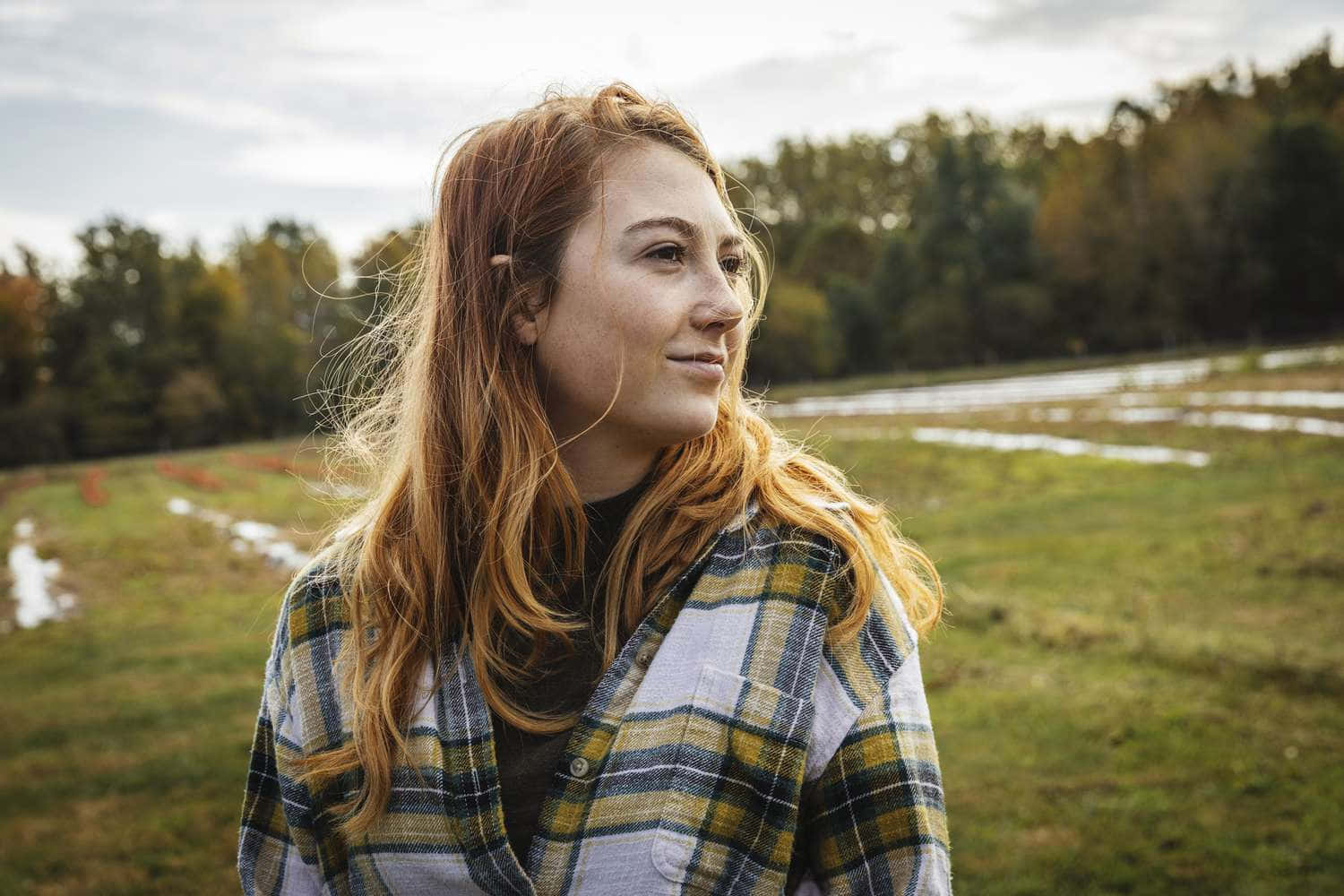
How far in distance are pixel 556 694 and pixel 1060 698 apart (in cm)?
468

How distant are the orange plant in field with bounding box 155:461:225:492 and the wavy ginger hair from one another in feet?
80.4

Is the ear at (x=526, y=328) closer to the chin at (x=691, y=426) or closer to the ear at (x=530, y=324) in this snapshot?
the ear at (x=530, y=324)

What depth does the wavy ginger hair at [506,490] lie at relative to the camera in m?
1.69

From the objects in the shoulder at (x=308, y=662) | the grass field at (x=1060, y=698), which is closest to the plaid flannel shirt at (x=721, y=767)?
the shoulder at (x=308, y=662)

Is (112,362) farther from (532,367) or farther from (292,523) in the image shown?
(532,367)

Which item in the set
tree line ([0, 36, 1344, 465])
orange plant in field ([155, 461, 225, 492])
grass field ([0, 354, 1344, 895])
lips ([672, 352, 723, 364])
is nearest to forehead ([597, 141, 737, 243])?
lips ([672, 352, 723, 364])

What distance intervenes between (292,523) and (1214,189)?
33.2 m

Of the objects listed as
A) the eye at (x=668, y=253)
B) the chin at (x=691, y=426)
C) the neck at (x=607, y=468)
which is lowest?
the neck at (x=607, y=468)

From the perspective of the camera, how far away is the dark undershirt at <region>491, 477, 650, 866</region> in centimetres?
161

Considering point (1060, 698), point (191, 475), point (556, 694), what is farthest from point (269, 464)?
point (556, 694)

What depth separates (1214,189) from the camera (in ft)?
118

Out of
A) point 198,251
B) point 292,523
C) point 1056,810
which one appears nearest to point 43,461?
point 198,251

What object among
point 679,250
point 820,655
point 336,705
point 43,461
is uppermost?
point 679,250

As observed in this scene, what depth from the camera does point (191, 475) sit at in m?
28.3
